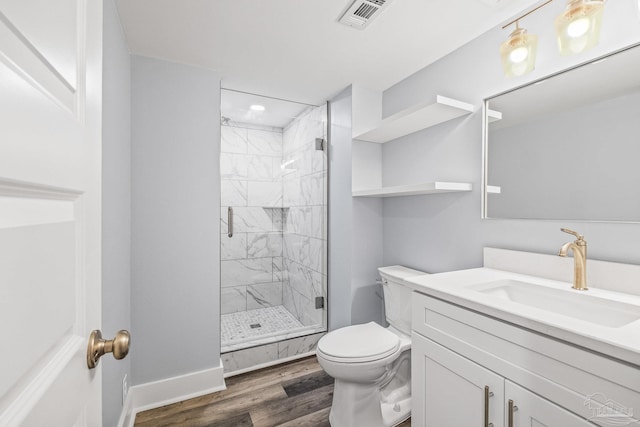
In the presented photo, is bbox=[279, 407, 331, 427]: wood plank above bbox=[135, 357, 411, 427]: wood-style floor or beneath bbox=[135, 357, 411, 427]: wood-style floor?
above

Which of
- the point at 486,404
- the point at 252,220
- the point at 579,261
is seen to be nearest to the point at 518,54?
the point at 579,261

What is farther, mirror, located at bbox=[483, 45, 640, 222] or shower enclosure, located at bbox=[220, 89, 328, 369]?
shower enclosure, located at bbox=[220, 89, 328, 369]

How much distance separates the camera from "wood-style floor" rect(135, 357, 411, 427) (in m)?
1.72

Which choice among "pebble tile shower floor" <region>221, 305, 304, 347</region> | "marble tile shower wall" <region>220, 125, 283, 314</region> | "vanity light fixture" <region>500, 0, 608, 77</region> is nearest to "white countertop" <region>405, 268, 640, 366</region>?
"vanity light fixture" <region>500, 0, 608, 77</region>

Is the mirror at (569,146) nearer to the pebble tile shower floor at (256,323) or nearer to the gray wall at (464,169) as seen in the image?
the gray wall at (464,169)

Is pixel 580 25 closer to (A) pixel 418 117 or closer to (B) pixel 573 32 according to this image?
(B) pixel 573 32

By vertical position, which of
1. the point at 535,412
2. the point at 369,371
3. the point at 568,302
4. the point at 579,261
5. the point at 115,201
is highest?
the point at 115,201

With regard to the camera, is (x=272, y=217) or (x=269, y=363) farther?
(x=272, y=217)

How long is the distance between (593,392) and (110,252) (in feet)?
6.05

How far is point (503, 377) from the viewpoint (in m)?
0.99

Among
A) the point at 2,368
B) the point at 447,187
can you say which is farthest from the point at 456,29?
the point at 2,368

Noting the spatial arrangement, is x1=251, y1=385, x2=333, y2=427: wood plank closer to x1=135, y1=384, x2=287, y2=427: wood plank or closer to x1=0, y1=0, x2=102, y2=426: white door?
x1=135, y1=384, x2=287, y2=427: wood plank

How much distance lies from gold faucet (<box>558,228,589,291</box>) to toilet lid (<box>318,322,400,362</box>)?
906mm

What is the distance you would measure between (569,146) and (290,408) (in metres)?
2.08
